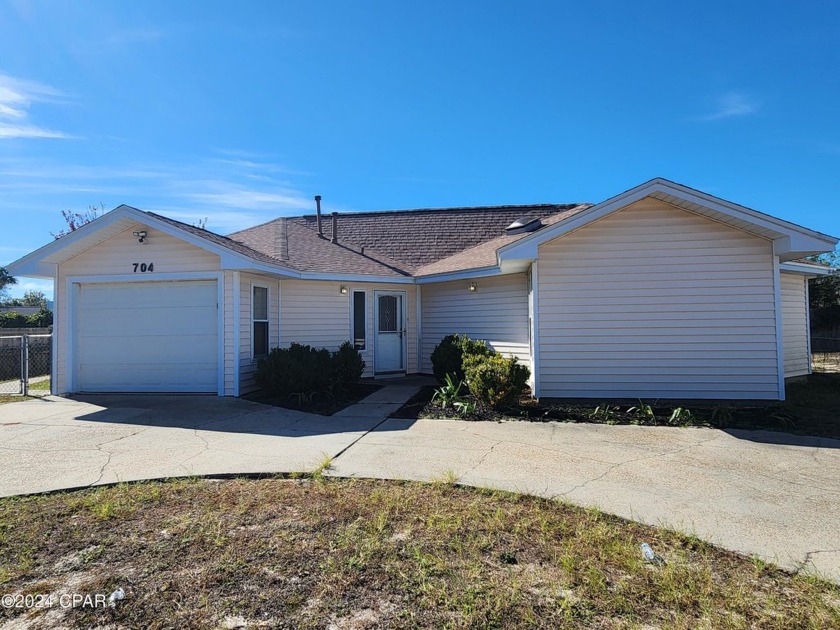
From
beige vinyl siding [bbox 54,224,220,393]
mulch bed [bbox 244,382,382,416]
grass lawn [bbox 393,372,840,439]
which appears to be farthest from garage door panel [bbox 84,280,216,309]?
grass lawn [bbox 393,372,840,439]

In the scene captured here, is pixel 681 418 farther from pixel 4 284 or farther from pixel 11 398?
pixel 4 284

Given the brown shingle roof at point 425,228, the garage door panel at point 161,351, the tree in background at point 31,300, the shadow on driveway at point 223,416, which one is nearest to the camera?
the shadow on driveway at point 223,416

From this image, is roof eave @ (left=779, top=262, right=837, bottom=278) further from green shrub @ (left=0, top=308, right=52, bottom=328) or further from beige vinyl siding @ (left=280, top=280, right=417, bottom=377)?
green shrub @ (left=0, top=308, right=52, bottom=328)

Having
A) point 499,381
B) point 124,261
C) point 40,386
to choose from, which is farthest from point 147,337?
point 499,381

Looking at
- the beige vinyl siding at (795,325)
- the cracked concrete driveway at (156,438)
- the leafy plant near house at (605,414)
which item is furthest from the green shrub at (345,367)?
the beige vinyl siding at (795,325)

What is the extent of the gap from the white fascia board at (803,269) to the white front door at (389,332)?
340 inches

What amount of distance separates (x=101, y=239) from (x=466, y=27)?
865cm

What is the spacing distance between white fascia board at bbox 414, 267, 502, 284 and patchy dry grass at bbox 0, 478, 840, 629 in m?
6.02

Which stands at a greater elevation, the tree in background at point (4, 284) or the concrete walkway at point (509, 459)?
the tree in background at point (4, 284)

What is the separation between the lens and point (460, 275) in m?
10.2

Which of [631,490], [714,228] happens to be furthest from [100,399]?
[714,228]

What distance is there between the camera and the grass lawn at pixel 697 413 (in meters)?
6.73

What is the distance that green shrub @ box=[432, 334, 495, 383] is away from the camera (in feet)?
29.6

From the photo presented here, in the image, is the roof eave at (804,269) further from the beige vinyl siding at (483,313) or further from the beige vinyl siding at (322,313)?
the beige vinyl siding at (322,313)
